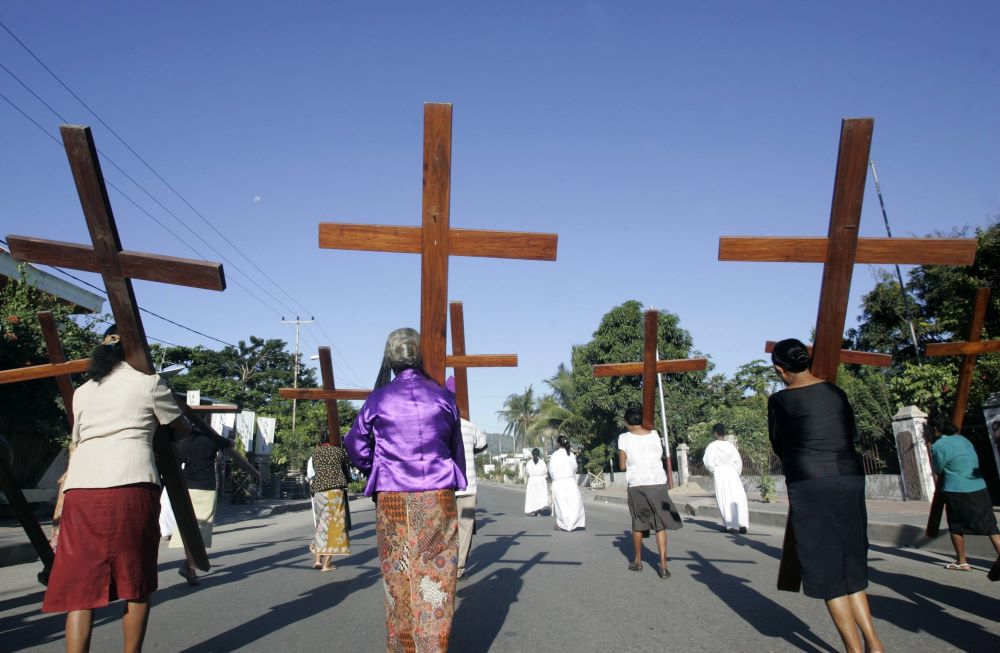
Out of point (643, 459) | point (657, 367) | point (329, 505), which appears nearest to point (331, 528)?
point (329, 505)

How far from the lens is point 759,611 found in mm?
4773

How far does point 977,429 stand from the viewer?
13500 millimetres

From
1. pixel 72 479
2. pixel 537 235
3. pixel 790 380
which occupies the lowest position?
pixel 72 479

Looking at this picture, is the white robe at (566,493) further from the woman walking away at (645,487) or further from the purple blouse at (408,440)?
the purple blouse at (408,440)

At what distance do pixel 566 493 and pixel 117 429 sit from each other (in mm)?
9439

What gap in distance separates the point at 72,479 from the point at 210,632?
6.79 feet

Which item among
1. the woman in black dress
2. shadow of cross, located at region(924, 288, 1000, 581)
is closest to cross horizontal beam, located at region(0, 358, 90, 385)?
the woman in black dress

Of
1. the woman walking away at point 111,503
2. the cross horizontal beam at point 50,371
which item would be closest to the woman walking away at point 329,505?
the cross horizontal beam at point 50,371

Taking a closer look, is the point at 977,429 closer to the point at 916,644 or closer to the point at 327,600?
the point at 916,644

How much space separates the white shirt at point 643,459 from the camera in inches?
263

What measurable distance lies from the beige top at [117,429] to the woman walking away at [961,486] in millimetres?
6125

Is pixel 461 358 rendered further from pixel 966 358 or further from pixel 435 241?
pixel 966 358

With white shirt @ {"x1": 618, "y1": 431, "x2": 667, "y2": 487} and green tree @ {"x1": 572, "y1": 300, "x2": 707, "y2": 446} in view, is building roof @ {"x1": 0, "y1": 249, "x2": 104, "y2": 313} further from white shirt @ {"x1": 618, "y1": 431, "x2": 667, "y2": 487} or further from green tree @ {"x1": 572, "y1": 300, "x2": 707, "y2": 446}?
green tree @ {"x1": 572, "y1": 300, "x2": 707, "y2": 446}

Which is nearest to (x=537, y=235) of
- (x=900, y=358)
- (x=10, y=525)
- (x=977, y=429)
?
(x=977, y=429)
